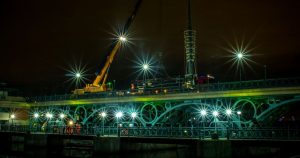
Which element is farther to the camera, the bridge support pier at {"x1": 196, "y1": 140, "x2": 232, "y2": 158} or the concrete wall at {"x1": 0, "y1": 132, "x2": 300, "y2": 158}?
the concrete wall at {"x1": 0, "y1": 132, "x2": 300, "y2": 158}

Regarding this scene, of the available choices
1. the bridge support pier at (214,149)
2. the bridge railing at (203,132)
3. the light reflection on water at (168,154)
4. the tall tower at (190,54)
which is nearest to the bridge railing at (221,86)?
the tall tower at (190,54)

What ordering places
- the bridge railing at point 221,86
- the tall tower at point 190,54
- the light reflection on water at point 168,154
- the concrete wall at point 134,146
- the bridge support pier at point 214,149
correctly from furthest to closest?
1. the tall tower at point 190,54
2. the light reflection on water at point 168,154
3. the bridge railing at point 221,86
4. the concrete wall at point 134,146
5. the bridge support pier at point 214,149

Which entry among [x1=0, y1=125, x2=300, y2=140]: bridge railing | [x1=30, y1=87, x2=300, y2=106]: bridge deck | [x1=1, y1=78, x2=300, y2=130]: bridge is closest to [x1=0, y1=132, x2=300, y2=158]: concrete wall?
[x1=0, y1=125, x2=300, y2=140]: bridge railing

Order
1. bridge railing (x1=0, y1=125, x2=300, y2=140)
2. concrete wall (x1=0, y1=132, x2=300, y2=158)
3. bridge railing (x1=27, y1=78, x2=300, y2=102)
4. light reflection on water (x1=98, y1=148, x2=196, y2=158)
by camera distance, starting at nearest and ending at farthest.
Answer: concrete wall (x1=0, y1=132, x2=300, y2=158) < bridge railing (x1=0, y1=125, x2=300, y2=140) < bridge railing (x1=27, y1=78, x2=300, y2=102) < light reflection on water (x1=98, y1=148, x2=196, y2=158)

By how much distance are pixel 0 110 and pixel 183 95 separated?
139 feet

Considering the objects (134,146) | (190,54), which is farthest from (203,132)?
(190,54)

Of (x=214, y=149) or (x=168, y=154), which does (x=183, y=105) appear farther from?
(x=214, y=149)

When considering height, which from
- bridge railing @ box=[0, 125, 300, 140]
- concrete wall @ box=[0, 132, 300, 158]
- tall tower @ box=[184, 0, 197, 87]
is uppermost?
tall tower @ box=[184, 0, 197, 87]

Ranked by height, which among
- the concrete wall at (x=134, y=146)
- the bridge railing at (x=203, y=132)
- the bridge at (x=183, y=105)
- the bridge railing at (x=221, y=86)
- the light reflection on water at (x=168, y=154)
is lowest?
the light reflection on water at (x=168, y=154)

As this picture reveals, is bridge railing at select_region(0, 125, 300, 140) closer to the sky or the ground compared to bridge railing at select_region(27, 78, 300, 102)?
→ closer to the ground

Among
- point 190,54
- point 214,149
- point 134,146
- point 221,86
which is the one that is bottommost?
point 134,146

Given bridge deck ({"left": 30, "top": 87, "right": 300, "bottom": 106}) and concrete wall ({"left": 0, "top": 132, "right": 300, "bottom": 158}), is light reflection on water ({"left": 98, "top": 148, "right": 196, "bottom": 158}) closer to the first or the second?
concrete wall ({"left": 0, "top": 132, "right": 300, "bottom": 158})

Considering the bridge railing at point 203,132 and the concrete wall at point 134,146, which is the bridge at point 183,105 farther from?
the concrete wall at point 134,146

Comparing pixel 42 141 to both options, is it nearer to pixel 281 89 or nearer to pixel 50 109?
pixel 50 109
